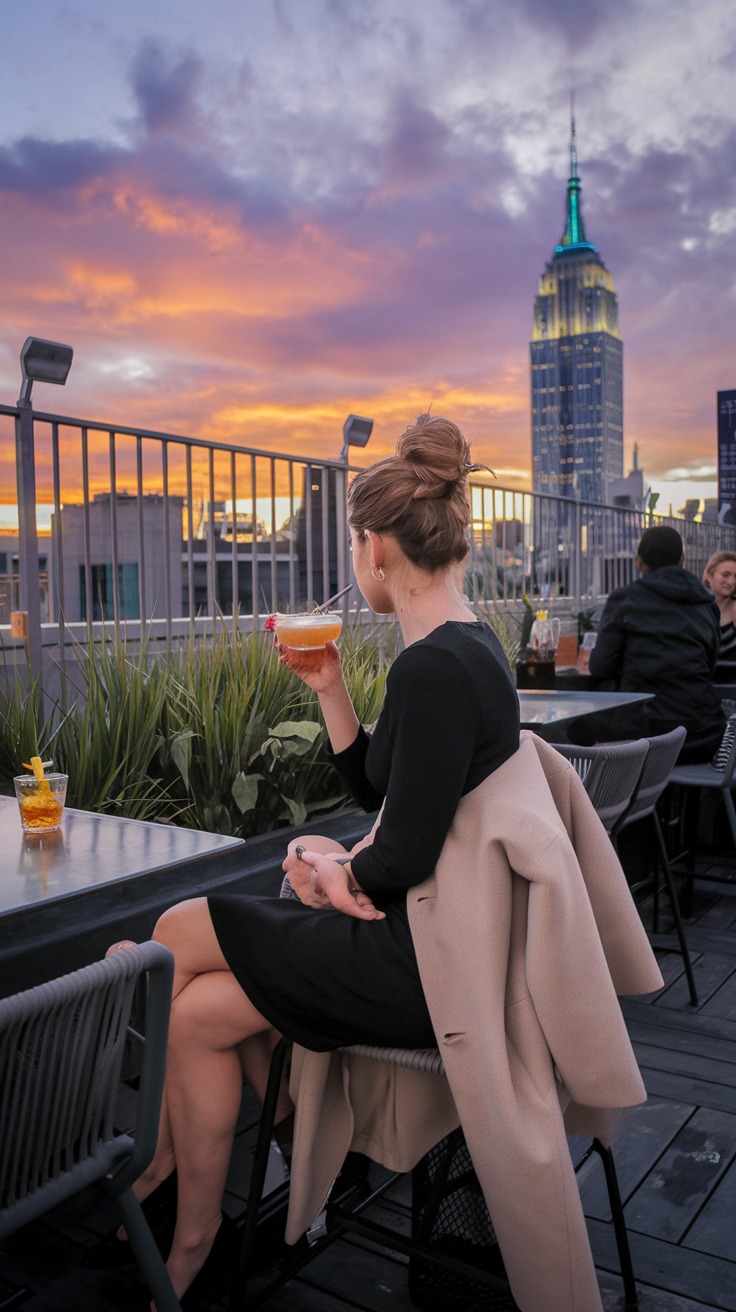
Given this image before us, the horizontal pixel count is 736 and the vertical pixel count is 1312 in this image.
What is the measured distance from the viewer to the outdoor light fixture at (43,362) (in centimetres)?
284

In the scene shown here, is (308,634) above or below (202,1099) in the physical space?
above

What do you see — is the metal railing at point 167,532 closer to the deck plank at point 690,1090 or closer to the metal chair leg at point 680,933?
the metal chair leg at point 680,933

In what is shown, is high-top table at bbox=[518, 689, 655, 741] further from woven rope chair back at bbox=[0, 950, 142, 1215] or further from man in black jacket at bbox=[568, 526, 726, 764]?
woven rope chair back at bbox=[0, 950, 142, 1215]

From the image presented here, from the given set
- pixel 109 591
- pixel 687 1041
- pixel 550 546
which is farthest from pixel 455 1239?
pixel 550 546

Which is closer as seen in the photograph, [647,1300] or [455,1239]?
[647,1300]

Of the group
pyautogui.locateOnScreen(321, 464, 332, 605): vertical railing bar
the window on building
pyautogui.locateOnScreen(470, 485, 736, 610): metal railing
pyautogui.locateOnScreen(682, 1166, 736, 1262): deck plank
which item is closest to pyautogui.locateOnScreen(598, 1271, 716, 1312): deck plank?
pyautogui.locateOnScreen(682, 1166, 736, 1262): deck plank

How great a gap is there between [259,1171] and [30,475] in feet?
7.31

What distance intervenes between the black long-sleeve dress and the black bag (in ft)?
0.97

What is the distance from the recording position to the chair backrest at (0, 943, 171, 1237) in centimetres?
96

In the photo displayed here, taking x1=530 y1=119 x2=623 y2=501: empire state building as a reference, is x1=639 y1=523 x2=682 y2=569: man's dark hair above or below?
below

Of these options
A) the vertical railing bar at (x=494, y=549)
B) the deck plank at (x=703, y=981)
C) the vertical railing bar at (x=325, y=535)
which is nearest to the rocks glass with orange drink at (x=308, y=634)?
the deck plank at (x=703, y=981)

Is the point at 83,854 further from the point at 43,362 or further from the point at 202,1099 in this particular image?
the point at 43,362

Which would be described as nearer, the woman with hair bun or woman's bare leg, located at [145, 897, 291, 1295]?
the woman with hair bun

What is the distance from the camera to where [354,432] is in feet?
14.2
